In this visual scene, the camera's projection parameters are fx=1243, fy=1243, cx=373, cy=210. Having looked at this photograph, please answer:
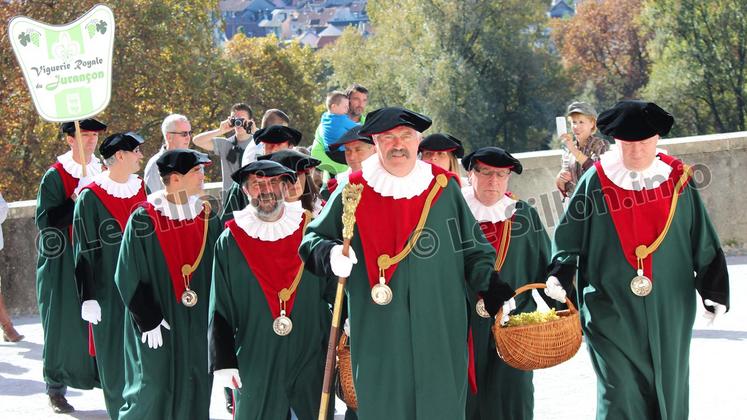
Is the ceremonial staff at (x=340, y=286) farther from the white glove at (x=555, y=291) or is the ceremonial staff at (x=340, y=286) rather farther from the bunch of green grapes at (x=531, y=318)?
the white glove at (x=555, y=291)

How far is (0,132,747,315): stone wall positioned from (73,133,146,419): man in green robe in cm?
477

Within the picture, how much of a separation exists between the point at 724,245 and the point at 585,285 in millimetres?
7198

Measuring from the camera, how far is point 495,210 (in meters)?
6.79

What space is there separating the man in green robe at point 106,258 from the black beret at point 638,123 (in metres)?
3.21

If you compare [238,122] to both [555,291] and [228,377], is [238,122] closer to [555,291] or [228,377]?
[228,377]

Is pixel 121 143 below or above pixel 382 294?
above

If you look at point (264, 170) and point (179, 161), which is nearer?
point (264, 170)

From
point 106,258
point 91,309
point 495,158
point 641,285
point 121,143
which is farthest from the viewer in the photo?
point 121,143

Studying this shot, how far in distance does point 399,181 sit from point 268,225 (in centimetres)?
105

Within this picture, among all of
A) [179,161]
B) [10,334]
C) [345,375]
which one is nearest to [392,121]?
[345,375]

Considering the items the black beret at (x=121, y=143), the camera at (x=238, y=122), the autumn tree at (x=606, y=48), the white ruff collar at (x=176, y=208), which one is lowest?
the white ruff collar at (x=176, y=208)

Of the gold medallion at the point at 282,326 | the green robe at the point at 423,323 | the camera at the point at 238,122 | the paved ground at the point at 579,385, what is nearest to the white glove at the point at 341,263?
the green robe at the point at 423,323

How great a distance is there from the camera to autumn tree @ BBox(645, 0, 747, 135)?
52156 mm

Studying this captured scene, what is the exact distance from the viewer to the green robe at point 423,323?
5477 mm
